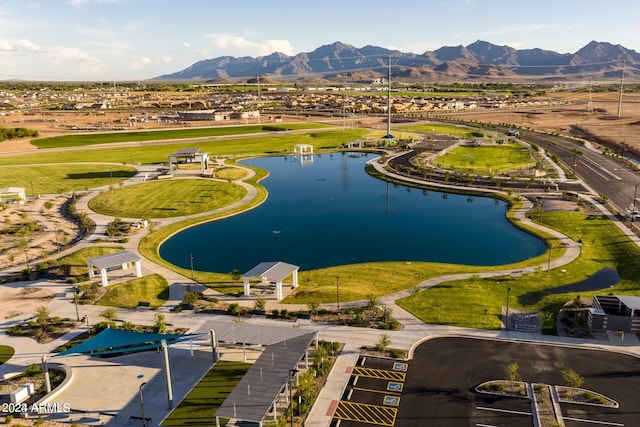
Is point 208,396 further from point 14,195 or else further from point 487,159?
point 487,159

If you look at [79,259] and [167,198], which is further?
[167,198]

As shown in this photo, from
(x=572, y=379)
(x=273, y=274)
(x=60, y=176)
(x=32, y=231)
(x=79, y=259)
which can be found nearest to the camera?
(x=572, y=379)

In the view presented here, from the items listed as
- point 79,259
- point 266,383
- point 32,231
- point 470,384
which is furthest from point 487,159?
point 266,383

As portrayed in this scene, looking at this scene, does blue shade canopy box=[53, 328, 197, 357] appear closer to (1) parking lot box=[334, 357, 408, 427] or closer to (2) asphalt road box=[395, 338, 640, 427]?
(1) parking lot box=[334, 357, 408, 427]

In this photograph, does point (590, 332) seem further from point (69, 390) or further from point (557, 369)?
point (69, 390)

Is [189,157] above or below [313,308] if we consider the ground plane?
above

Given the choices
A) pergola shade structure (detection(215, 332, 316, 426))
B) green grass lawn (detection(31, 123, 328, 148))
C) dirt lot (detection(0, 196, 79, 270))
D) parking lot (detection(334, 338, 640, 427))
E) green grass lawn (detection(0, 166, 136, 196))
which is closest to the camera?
pergola shade structure (detection(215, 332, 316, 426))

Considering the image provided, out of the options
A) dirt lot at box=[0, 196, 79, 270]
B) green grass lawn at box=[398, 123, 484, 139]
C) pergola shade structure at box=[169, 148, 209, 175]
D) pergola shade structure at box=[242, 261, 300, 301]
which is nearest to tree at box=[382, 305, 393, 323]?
pergola shade structure at box=[242, 261, 300, 301]

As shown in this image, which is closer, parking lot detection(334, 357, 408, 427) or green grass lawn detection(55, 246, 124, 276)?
parking lot detection(334, 357, 408, 427)
